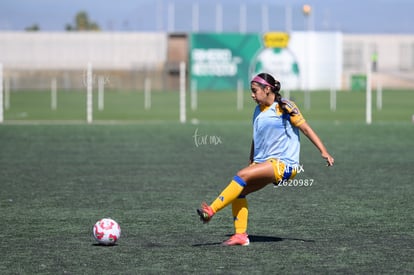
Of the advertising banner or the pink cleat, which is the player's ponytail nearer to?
the pink cleat

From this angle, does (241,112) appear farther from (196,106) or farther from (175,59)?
(175,59)

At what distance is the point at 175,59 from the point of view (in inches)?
3019

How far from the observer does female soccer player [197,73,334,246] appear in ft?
32.3

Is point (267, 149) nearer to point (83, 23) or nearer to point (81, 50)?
point (81, 50)

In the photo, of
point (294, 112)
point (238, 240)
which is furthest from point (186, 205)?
point (294, 112)

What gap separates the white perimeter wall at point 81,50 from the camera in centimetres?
7706

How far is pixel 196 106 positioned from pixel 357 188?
36.1 m

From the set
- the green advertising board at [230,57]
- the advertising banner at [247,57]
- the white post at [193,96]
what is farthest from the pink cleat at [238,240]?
the green advertising board at [230,57]

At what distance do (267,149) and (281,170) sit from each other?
29 centimetres

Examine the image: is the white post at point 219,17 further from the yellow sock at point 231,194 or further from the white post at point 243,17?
the yellow sock at point 231,194

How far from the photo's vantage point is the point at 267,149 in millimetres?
10102

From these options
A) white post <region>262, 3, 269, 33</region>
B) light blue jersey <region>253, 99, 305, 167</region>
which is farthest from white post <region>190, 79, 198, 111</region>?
light blue jersey <region>253, 99, 305, 167</region>

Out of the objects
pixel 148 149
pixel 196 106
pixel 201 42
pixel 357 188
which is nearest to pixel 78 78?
pixel 201 42

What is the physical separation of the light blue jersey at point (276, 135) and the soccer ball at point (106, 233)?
5.49 ft
